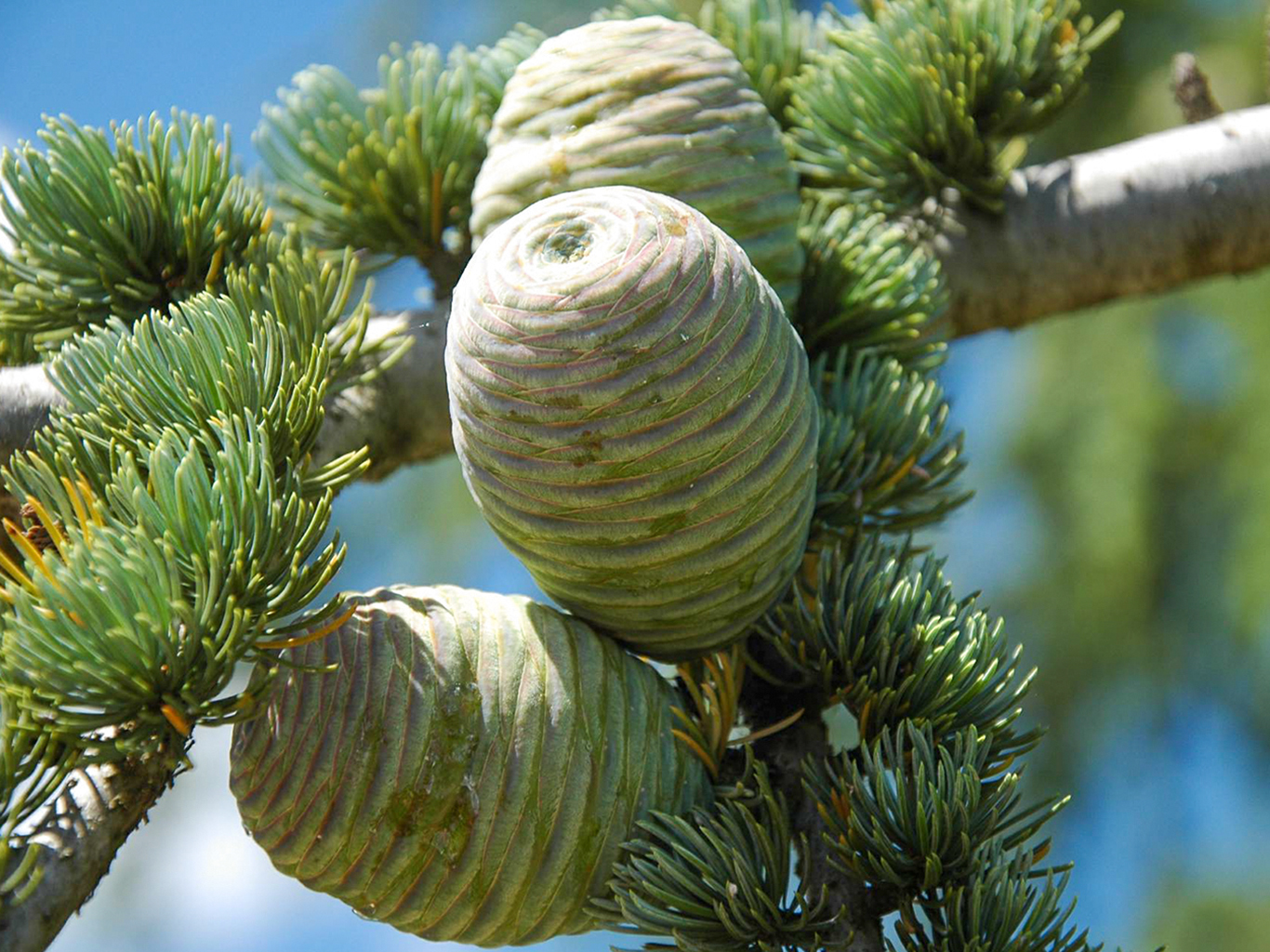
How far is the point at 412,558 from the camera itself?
128 inches

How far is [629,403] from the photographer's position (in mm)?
623

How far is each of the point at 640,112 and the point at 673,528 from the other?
0.29m

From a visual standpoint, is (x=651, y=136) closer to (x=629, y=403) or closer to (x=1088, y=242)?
(x=629, y=403)

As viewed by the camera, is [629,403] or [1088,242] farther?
[1088,242]

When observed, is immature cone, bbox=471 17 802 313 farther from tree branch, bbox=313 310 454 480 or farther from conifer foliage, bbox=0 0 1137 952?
tree branch, bbox=313 310 454 480

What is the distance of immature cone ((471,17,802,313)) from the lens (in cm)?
78

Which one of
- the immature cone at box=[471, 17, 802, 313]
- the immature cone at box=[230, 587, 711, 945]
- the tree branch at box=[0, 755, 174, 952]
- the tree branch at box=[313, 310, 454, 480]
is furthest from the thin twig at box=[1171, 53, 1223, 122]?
the tree branch at box=[0, 755, 174, 952]

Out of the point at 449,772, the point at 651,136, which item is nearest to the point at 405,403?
the point at 651,136

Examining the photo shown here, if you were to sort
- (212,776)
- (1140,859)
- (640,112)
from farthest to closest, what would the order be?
(212,776) → (1140,859) → (640,112)

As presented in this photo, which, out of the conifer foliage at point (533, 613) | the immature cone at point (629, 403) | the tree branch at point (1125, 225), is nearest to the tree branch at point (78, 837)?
the conifer foliage at point (533, 613)

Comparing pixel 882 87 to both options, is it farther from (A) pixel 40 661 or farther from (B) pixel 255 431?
(A) pixel 40 661

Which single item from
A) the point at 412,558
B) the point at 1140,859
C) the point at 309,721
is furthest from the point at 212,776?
the point at 309,721

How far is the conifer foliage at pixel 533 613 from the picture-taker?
57 centimetres

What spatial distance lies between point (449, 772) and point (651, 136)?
0.40 meters
